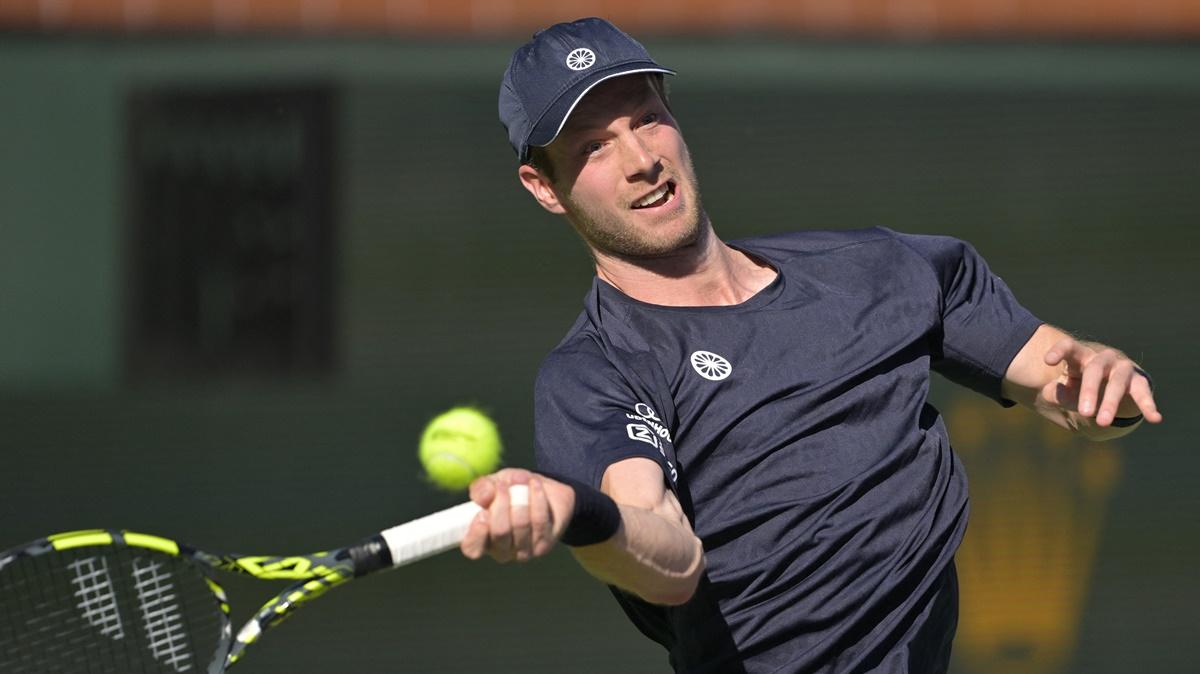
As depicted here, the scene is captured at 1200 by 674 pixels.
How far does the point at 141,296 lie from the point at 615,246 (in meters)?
3.92

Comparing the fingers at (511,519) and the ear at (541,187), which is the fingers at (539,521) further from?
the ear at (541,187)

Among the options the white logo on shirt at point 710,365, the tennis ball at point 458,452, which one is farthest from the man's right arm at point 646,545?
the tennis ball at point 458,452

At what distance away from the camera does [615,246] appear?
265 centimetres

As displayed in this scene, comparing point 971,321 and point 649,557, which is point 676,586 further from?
point 971,321

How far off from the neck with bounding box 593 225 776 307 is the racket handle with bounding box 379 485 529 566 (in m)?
0.75

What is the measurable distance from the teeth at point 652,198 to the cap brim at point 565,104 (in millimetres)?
185

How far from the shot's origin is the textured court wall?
5996 millimetres

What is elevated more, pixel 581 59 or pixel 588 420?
pixel 581 59

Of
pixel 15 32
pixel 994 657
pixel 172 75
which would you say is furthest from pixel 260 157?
pixel 994 657

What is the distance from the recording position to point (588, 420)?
231cm

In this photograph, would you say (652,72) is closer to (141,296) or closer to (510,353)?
(510,353)

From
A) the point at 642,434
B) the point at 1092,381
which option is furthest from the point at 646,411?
the point at 1092,381

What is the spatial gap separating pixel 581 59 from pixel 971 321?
2.79 ft

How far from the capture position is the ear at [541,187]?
8.95 feet
